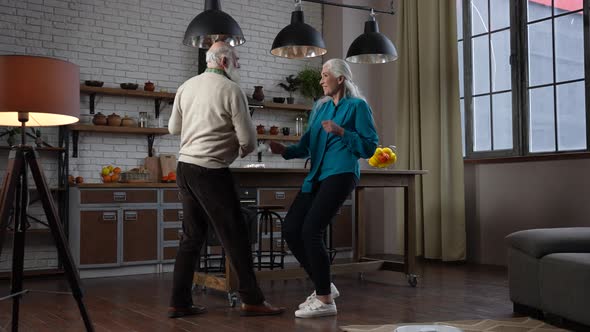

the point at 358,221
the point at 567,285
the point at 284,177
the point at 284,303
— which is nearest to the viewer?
the point at 567,285

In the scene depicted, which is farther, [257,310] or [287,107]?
[287,107]

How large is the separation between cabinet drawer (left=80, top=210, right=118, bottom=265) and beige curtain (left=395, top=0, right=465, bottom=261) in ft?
10.0

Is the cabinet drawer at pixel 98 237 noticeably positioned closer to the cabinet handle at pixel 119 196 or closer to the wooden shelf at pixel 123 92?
the cabinet handle at pixel 119 196

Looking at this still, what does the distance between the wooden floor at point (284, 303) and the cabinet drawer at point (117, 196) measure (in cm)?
72

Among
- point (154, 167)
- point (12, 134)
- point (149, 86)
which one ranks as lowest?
point (154, 167)

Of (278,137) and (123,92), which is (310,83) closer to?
(278,137)

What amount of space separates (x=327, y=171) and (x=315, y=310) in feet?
2.58

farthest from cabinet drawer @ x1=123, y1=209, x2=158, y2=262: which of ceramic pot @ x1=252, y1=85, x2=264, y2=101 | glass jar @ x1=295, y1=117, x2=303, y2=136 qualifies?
glass jar @ x1=295, y1=117, x2=303, y2=136

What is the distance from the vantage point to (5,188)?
104 inches

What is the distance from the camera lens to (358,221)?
18.7 feet

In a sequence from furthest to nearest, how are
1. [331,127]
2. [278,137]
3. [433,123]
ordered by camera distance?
1. [278,137]
2. [433,123]
3. [331,127]

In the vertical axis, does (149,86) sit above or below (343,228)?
above

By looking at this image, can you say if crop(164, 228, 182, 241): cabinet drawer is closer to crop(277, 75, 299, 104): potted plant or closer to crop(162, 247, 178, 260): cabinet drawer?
crop(162, 247, 178, 260): cabinet drawer

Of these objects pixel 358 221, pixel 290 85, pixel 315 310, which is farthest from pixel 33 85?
pixel 290 85
